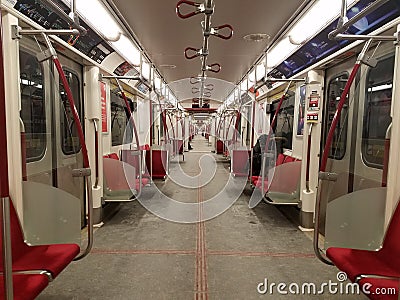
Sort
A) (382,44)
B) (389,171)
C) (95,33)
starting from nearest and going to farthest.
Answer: (389,171) < (382,44) < (95,33)

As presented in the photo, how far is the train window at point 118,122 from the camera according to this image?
4727 mm

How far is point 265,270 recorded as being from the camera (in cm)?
251

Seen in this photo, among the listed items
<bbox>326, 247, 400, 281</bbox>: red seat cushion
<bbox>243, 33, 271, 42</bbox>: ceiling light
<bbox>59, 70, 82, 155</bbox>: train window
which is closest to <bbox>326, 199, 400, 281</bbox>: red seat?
<bbox>326, 247, 400, 281</bbox>: red seat cushion

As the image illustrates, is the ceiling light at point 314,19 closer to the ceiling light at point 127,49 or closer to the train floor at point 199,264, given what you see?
the ceiling light at point 127,49

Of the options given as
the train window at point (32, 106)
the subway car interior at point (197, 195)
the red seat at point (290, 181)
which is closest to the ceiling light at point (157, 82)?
the subway car interior at point (197, 195)

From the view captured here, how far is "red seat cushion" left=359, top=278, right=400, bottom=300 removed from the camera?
1443 mm

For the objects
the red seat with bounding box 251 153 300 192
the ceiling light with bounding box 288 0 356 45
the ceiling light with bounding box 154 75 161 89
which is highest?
the ceiling light with bounding box 154 75 161 89

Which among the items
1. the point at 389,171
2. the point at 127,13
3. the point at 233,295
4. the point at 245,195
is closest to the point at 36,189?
the point at 233,295

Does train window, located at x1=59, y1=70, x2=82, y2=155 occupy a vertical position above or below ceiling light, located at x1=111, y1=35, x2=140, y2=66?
below

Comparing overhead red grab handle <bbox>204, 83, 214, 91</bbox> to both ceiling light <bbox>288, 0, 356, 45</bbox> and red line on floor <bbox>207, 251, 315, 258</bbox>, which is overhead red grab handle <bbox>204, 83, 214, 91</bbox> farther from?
red line on floor <bbox>207, 251, 315, 258</bbox>

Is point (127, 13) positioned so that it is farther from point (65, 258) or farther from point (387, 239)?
point (387, 239)

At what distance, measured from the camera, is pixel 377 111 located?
2.49 meters

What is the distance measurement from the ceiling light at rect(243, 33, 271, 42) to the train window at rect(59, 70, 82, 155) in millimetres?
2472

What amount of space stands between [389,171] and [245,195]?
3525 millimetres
